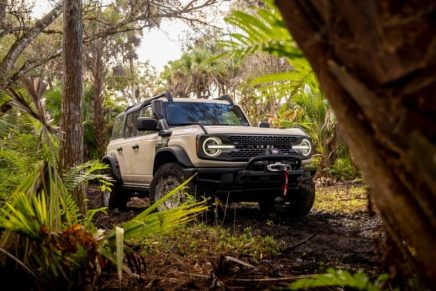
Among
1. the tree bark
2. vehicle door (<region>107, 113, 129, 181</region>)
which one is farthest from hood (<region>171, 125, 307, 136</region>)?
the tree bark

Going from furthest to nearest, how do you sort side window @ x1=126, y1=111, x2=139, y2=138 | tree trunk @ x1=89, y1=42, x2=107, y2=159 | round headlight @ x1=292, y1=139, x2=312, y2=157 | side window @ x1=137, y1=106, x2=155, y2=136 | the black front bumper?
1. tree trunk @ x1=89, y1=42, x2=107, y2=159
2. side window @ x1=126, y1=111, x2=139, y2=138
3. side window @ x1=137, y1=106, x2=155, y2=136
4. round headlight @ x1=292, y1=139, x2=312, y2=157
5. the black front bumper

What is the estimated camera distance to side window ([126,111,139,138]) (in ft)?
24.1

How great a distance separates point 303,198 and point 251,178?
3.51 ft

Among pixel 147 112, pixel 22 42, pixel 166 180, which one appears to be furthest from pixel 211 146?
pixel 22 42

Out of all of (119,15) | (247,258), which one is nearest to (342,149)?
(119,15)

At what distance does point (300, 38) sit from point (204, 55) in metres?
26.0

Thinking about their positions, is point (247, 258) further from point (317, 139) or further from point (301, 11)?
point (317, 139)

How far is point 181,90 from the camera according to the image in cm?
2973

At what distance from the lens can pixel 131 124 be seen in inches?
297

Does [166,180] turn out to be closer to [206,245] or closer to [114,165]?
[206,245]

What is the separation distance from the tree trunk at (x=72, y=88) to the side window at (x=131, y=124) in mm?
1594

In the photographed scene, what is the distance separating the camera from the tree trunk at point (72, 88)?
18.1 ft

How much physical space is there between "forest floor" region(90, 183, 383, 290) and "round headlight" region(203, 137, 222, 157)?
92cm

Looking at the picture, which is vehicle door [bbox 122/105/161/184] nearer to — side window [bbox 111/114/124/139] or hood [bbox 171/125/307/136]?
hood [bbox 171/125/307/136]
